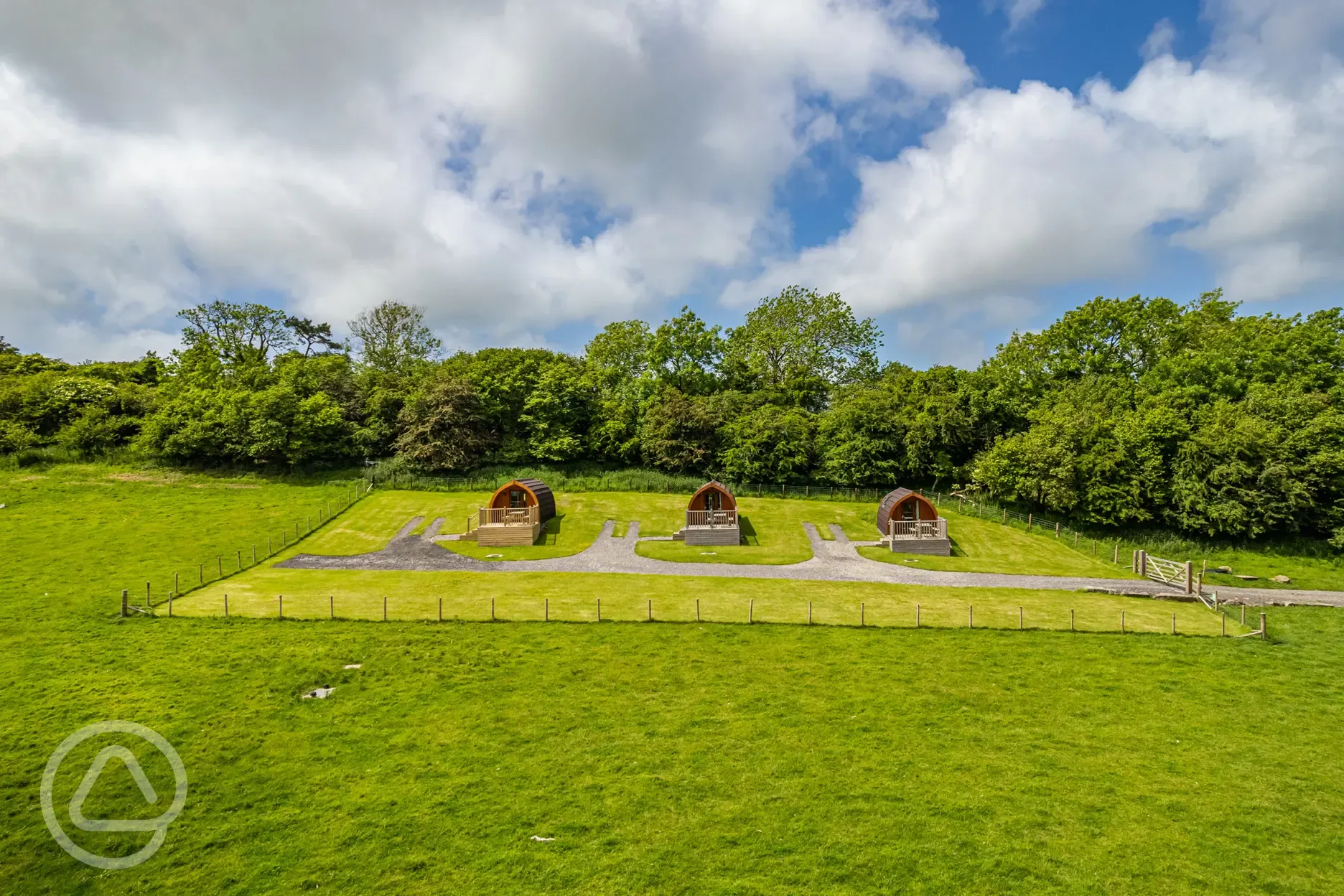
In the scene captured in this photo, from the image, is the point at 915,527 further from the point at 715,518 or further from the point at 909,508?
the point at 715,518

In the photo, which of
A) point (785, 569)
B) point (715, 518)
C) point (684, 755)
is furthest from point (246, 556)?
point (684, 755)

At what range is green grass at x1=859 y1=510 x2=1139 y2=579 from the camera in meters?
32.9

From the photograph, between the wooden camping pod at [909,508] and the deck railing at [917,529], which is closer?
the deck railing at [917,529]

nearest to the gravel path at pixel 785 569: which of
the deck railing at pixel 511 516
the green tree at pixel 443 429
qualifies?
the deck railing at pixel 511 516

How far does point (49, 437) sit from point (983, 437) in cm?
7704

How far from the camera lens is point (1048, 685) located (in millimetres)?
18969

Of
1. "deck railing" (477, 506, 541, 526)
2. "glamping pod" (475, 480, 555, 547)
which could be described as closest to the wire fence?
"glamping pod" (475, 480, 555, 547)

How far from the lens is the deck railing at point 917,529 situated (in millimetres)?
36812

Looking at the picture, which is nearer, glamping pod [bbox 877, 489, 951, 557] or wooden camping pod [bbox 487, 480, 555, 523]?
glamping pod [bbox 877, 489, 951, 557]

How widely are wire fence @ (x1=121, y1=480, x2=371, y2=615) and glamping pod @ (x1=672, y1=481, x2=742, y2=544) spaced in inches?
907

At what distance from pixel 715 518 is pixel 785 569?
23.9 ft

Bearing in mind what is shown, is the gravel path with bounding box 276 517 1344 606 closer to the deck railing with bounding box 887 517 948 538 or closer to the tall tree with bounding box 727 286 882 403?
the deck railing with bounding box 887 517 948 538

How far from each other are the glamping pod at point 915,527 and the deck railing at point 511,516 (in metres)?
21.7

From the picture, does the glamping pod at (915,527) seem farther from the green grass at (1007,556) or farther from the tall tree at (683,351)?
the tall tree at (683,351)
